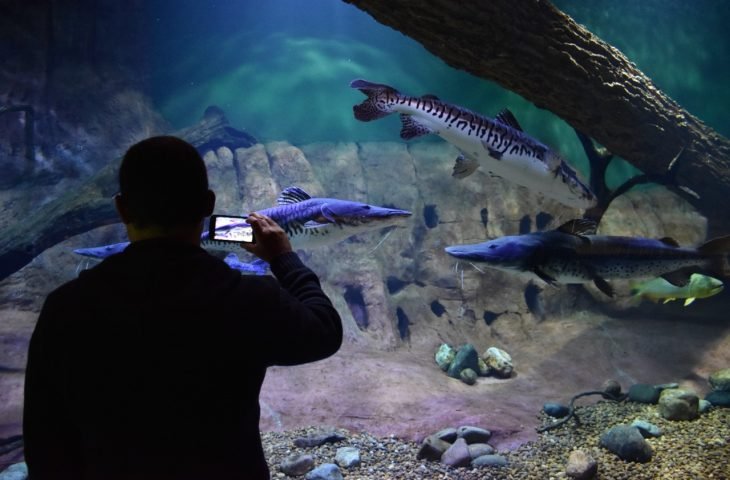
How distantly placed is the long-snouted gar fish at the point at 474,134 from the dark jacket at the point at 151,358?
94.9 inches

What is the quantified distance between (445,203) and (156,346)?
27.6 ft

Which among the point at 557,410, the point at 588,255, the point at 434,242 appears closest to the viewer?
the point at 588,255

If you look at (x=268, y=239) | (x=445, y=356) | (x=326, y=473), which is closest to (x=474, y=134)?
(x=268, y=239)

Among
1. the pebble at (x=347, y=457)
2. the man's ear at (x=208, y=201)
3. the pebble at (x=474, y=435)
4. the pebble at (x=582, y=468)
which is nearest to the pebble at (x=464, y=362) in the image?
the pebble at (x=474, y=435)

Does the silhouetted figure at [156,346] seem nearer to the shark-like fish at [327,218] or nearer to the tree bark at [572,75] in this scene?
the shark-like fish at [327,218]

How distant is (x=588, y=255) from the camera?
11.8 feet

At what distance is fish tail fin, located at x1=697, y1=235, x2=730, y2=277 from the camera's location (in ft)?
12.1

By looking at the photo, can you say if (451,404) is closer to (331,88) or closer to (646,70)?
(646,70)

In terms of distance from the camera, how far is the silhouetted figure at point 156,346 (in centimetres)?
125

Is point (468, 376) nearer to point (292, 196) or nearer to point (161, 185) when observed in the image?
point (292, 196)

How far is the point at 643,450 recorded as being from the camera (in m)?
3.55

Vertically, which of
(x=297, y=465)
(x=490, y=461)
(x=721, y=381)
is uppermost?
(x=721, y=381)

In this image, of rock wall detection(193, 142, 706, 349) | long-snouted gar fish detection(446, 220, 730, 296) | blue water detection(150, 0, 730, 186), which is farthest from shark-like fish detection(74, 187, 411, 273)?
blue water detection(150, 0, 730, 186)

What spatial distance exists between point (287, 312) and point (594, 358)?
21.6 ft
